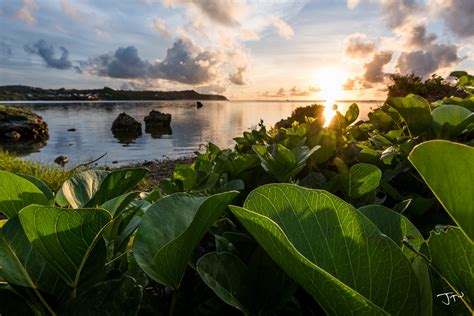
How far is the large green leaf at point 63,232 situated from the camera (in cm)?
52

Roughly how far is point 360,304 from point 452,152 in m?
0.19

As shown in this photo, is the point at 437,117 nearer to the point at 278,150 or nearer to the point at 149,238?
the point at 278,150

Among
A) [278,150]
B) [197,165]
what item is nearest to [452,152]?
[278,150]

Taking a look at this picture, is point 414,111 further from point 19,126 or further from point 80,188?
point 19,126

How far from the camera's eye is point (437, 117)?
50.7 inches

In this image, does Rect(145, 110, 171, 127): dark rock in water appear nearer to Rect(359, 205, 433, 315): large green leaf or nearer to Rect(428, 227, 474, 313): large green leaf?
Rect(359, 205, 433, 315): large green leaf

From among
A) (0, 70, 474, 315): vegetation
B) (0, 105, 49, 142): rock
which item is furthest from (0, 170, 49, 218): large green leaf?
(0, 105, 49, 142): rock

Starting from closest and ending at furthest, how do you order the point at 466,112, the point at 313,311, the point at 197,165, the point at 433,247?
1. the point at 433,247
2. the point at 313,311
3. the point at 466,112
4. the point at 197,165

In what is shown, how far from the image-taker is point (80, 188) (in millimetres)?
830

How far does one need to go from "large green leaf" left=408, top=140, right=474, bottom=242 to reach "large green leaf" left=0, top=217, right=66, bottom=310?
1.84 ft

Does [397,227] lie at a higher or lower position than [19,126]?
higher

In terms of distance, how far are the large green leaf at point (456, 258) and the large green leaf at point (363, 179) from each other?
0.53 meters

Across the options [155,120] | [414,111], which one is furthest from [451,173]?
[155,120]

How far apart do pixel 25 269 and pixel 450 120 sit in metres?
1.29
